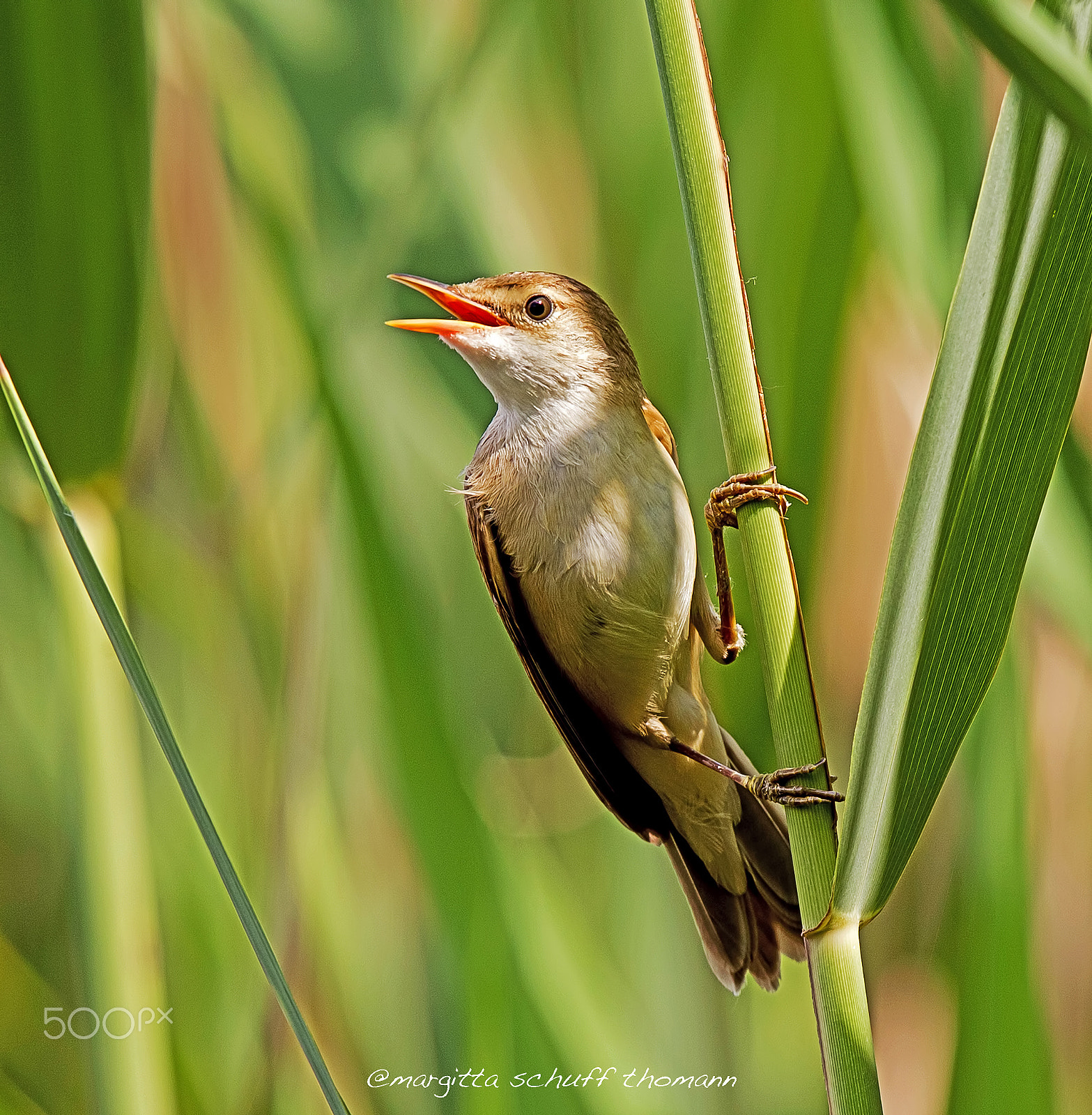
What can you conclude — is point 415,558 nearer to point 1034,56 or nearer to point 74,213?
point 74,213

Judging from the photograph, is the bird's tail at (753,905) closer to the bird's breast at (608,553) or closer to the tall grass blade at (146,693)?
the bird's breast at (608,553)

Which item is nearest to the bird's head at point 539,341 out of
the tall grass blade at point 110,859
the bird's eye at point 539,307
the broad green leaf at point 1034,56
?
the bird's eye at point 539,307

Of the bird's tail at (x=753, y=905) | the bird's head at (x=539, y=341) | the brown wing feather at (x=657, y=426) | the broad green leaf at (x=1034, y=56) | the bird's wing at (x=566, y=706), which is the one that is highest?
the broad green leaf at (x=1034, y=56)

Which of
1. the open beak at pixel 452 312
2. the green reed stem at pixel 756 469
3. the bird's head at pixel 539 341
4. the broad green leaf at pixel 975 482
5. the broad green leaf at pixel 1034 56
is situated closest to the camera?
the broad green leaf at pixel 1034 56

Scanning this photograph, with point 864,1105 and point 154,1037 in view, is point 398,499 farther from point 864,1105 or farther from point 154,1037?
point 864,1105

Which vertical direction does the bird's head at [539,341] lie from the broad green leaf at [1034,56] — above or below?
below

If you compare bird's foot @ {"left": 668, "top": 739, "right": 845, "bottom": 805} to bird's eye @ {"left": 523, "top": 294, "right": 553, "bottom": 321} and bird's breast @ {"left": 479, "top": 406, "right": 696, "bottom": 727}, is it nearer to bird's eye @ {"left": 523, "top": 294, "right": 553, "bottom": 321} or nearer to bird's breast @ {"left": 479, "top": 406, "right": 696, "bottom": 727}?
bird's breast @ {"left": 479, "top": 406, "right": 696, "bottom": 727}
